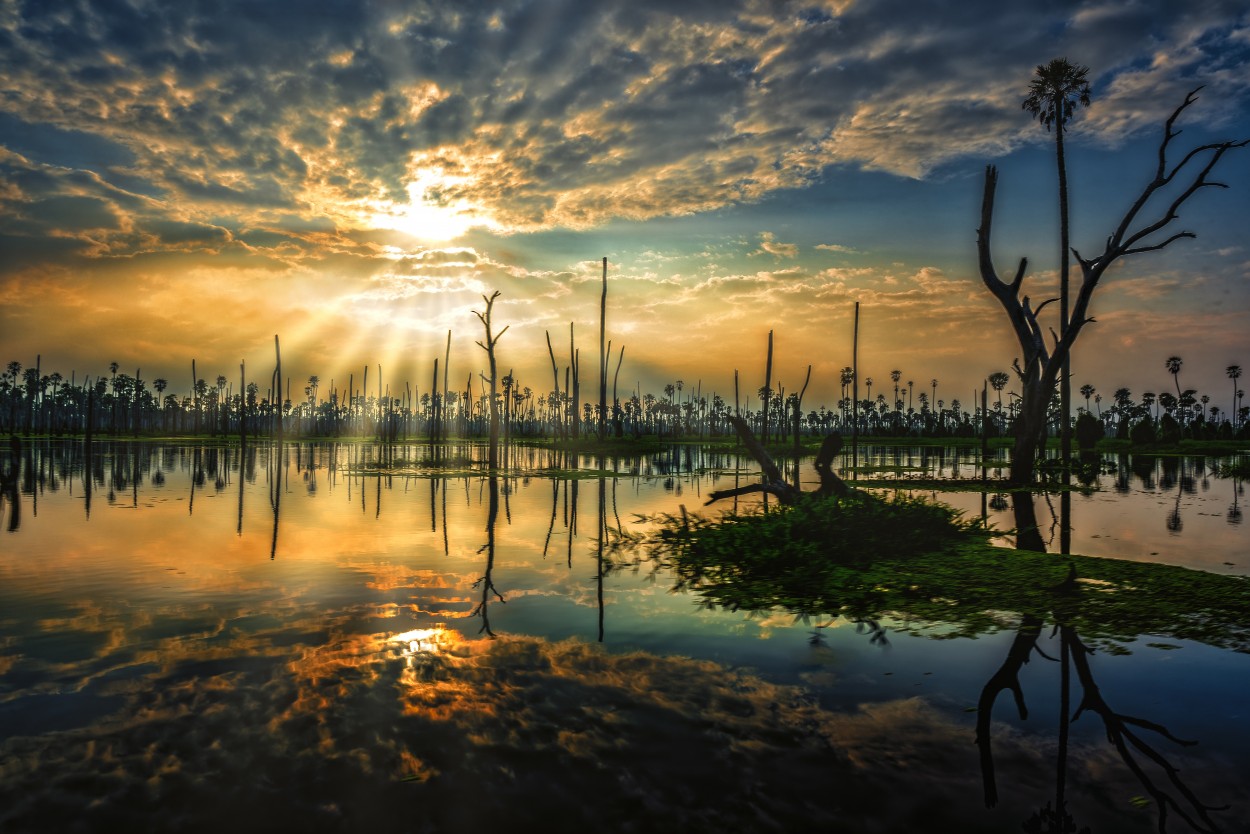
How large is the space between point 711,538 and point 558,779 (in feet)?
28.7

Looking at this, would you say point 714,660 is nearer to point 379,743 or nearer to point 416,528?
point 379,743

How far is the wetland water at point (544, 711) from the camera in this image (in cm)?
402

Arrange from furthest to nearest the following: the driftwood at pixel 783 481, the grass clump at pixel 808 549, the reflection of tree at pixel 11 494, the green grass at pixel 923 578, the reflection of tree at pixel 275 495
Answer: the reflection of tree at pixel 11 494 < the driftwood at pixel 783 481 < the reflection of tree at pixel 275 495 < the grass clump at pixel 808 549 < the green grass at pixel 923 578

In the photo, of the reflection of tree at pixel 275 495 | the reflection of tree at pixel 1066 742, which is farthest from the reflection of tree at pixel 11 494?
the reflection of tree at pixel 1066 742

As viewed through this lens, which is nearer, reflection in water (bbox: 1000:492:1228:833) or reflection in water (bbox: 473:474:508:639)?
reflection in water (bbox: 1000:492:1228:833)

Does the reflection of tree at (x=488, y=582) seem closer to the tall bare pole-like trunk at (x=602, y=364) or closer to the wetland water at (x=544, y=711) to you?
the wetland water at (x=544, y=711)

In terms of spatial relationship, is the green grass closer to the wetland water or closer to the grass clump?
the grass clump

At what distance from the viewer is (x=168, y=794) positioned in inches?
161

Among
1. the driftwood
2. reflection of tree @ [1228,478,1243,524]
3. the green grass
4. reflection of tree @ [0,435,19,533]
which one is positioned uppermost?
the driftwood

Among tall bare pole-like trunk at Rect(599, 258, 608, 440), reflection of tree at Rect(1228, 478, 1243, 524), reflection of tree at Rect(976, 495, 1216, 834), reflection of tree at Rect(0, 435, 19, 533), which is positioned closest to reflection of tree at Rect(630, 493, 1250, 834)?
reflection of tree at Rect(976, 495, 1216, 834)

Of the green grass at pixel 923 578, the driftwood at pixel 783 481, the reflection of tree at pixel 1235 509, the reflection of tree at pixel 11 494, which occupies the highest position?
the driftwood at pixel 783 481

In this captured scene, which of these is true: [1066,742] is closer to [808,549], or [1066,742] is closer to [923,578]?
[923,578]

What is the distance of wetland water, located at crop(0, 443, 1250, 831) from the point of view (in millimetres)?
4016

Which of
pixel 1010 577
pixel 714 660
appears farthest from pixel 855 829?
pixel 1010 577
